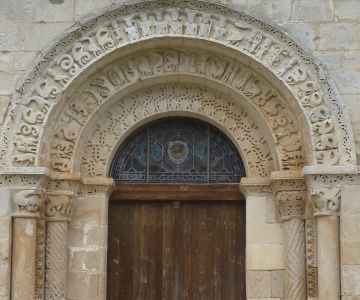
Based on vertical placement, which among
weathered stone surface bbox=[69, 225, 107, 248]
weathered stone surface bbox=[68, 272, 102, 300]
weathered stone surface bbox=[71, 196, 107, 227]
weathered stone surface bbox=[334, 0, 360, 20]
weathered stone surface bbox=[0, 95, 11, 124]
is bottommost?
weathered stone surface bbox=[68, 272, 102, 300]

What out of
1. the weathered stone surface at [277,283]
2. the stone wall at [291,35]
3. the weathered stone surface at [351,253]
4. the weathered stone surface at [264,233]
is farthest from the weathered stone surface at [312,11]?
the weathered stone surface at [277,283]

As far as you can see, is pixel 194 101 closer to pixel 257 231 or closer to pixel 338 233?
pixel 257 231

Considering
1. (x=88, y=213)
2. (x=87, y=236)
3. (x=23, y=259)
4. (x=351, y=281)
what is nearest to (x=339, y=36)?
(x=351, y=281)

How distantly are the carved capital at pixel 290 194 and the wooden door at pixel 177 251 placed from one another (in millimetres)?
645

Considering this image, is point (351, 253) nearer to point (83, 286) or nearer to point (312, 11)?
point (312, 11)

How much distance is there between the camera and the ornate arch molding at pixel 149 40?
27.1 feet

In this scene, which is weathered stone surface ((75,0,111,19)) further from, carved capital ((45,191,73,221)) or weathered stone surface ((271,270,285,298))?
weathered stone surface ((271,270,285,298))

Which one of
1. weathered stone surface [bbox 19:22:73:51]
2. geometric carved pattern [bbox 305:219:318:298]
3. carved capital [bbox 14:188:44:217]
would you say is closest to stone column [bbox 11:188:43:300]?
carved capital [bbox 14:188:44:217]

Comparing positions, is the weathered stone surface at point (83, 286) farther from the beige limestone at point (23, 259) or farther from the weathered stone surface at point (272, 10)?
the weathered stone surface at point (272, 10)

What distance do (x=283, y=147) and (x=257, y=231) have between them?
2.84ft

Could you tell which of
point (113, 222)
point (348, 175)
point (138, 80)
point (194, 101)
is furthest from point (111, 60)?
point (348, 175)

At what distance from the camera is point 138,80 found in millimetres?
8727

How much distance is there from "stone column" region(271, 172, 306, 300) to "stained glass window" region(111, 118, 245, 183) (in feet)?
2.29

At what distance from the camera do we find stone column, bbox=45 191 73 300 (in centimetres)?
843
